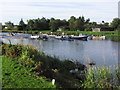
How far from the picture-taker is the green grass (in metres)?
6.65

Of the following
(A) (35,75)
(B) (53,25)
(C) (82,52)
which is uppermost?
(B) (53,25)

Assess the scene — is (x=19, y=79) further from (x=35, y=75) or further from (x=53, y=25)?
(x=53, y=25)

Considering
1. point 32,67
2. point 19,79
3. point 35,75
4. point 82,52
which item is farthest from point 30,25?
point 19,79

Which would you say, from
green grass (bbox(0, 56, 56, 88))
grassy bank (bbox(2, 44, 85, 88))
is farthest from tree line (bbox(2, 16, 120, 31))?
green grass (bbox(0, 56, 56, 88))

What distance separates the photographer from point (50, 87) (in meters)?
6.57

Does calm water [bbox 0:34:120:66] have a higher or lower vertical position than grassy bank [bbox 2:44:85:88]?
lower

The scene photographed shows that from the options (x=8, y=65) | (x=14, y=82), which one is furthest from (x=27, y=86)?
(x=8, y=65)

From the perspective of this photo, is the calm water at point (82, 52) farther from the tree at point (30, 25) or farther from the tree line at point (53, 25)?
the tree at point (30, 25)

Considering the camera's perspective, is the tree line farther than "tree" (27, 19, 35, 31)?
No

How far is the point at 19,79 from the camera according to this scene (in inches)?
287

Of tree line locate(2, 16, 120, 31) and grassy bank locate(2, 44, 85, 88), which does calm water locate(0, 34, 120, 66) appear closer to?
grassy bank locate(2, 44, 85, 88)

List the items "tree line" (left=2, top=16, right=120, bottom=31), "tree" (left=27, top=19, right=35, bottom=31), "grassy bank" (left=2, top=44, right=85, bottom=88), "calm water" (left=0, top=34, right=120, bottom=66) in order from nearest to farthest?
"grassy bank" (left=2, top=44, right=85, bottom=88), "calm water" (left=0, top=34, right=120, bottom=66), "tree line" (left=2, top=16, right=120, bottom=31), "tree" (left=27, top=19, right=35, bottom=31)

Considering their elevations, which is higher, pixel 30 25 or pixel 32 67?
pixel 30 25

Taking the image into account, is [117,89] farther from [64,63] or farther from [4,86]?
[64,63]
